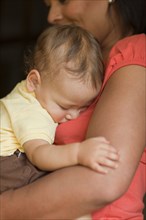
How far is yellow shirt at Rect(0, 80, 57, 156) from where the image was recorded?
1.22m

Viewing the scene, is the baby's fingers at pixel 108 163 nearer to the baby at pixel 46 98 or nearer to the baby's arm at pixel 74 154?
the baby's arm at pixel 74 154

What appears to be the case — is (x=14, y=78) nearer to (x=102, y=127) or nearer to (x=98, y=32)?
(x=98, y=32)

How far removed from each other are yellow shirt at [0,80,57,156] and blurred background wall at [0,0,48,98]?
109cm

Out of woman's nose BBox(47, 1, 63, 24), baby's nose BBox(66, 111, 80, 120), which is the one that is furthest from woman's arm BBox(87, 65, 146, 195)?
woman's nose BBox(47, 1, 63, 24)

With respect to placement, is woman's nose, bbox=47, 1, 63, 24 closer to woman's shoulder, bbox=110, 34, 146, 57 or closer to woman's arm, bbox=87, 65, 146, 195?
woman's shoulder, bbox=110, 34, 146, 57

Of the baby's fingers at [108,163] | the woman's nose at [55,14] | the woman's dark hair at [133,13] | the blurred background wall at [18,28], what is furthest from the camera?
the blurred background wall at [18,28]

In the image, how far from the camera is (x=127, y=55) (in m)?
1.29

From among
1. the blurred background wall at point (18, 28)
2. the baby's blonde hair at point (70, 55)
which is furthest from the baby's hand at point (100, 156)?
the blurred background wall at point (18, 28)

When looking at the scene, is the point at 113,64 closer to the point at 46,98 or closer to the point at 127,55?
the point at 127,55

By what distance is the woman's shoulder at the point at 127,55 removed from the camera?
126 centimetres

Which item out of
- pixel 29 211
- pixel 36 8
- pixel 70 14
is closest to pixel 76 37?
pixel 70 14

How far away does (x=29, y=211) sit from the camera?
3.87ft

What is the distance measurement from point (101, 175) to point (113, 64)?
366 mm

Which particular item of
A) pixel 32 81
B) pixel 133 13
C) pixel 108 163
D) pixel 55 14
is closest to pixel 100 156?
pixel 108 163
